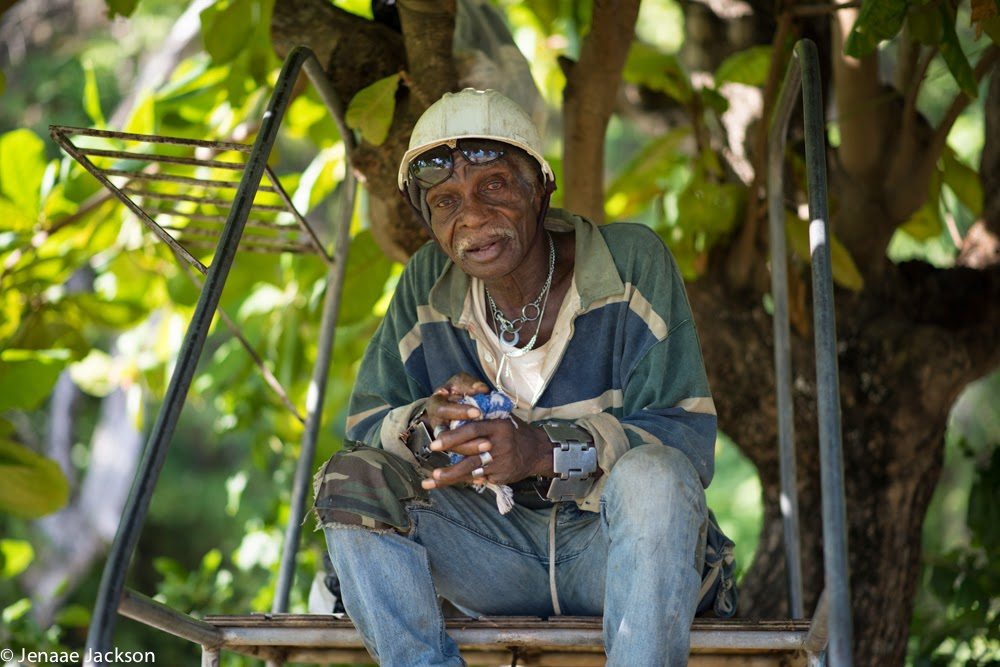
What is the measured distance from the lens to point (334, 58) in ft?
10.6

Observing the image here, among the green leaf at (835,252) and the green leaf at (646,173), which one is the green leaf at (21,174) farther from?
the green leaf at (835,252)

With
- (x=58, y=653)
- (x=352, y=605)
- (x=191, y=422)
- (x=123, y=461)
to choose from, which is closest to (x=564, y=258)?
(x=352, y=605)

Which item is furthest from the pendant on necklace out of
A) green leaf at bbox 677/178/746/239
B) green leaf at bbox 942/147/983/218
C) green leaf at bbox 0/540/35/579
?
green leaf at bbox 0/540/35/579

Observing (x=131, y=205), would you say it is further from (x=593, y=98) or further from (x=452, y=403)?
(x=593, y=98)

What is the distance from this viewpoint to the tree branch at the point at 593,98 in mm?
3238

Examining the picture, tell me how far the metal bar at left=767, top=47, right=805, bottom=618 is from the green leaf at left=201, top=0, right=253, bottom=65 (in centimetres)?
146

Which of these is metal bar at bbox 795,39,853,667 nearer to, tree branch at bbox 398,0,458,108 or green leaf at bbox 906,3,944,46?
green leaf at bbox 906,3,944,46

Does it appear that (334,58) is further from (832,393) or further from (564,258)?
(832,393)

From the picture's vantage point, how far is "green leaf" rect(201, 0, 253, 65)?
11.1ft

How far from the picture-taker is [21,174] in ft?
12.4

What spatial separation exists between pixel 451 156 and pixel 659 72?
1.51 metres

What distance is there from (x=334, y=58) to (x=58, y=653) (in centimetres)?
235

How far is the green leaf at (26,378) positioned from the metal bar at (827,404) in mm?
2287

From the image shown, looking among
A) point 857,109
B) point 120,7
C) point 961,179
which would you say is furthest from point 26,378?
point 961,179
